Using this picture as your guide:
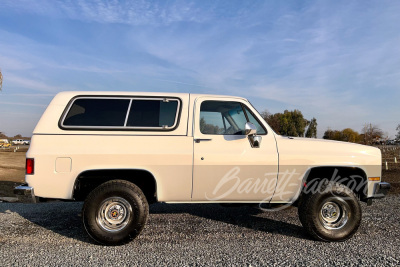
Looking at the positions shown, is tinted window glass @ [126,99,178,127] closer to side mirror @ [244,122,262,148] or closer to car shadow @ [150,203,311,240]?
side mirror @ [244,122,262,148]

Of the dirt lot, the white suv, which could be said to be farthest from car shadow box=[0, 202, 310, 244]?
the dirt lot

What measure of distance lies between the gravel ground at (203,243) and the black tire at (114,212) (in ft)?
0.54

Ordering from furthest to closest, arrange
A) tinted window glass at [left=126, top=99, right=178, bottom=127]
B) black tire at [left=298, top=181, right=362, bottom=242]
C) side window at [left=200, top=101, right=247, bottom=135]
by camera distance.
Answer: side window at [left=200, top=101, right=247, bottom=135]
tinted window glass at [left=126, top=99, right=178, bottom=127]
black tire at [left=298, top=181, right=362, bottom=242]

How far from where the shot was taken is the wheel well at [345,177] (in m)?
4.08

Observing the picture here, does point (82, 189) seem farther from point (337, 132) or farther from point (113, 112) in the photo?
point (337, 132)

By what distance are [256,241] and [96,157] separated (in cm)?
251

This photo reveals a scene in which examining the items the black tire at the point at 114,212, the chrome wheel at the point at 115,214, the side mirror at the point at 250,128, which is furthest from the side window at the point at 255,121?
the chrome wheel at the point at 115,214

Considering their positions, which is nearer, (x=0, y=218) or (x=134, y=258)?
(x=134, y=258)

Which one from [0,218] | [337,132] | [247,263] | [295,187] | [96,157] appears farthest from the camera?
[337,132]

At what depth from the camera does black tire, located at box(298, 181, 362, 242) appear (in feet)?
12.5

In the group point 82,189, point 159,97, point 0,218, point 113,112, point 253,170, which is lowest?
point 0,218

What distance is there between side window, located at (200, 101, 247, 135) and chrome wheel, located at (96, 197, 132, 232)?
1.53 meters

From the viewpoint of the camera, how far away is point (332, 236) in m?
3.81

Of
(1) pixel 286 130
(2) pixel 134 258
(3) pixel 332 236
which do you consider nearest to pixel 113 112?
(2) pixel 134 258
